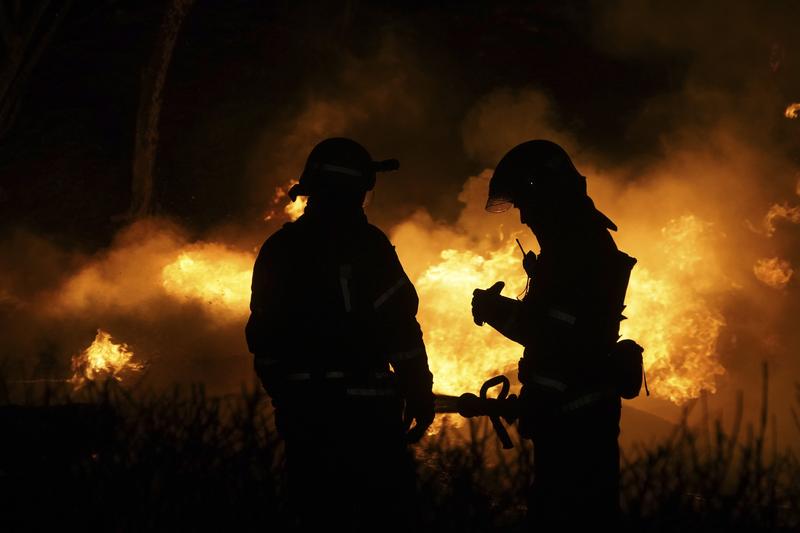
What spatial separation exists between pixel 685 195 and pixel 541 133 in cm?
291

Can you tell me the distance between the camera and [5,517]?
413 cm

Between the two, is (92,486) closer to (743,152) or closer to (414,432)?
(414,432)

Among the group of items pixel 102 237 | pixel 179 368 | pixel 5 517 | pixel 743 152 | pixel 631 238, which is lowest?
pixel 5 517

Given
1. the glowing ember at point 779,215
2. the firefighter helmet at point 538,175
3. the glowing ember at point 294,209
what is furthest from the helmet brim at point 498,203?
the glowing ember at point 779,215

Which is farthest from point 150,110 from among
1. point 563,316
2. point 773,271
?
point 773,271

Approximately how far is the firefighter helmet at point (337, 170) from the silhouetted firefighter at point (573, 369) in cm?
98

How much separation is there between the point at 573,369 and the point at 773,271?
12808 millimetres

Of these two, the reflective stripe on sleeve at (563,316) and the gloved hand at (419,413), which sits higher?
the reflective stripe on sleeve at (563,316)

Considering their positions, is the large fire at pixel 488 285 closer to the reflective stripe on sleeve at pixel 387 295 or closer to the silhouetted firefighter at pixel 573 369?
the silhouetted firefighter at pixel 573 369

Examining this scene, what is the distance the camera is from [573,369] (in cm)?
361

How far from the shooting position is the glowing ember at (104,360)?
1078 centimetres

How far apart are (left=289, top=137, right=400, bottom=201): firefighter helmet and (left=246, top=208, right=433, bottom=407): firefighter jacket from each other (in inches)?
11.7

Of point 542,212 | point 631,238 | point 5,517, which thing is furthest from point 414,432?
point 631,238

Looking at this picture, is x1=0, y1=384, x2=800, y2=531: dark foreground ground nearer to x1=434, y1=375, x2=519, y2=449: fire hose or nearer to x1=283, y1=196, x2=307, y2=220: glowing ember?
x1=434, y1=375, x2=519, y2=449: fire hose
